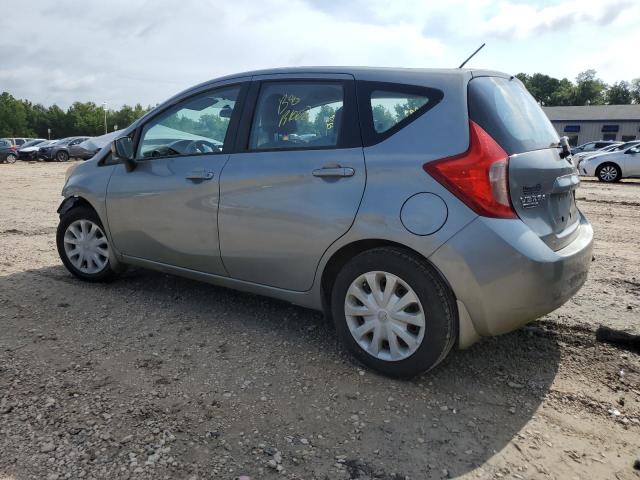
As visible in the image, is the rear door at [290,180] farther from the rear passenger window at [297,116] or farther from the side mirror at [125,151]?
the side mirror at [125,151]

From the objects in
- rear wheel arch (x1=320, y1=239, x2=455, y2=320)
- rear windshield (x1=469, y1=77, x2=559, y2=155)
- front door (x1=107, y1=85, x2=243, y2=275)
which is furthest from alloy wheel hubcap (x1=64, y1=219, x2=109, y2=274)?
rear windshield (x1=469, y1=77, x2=559, y2=155)

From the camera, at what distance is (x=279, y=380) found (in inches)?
121

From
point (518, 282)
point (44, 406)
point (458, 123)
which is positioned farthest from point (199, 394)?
point (458, 123)

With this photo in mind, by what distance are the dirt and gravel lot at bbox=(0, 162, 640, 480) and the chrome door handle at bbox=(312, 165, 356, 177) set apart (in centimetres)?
117

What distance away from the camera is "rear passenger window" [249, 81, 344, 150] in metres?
3.26

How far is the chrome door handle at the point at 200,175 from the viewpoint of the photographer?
3.71m

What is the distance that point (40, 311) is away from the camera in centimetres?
412

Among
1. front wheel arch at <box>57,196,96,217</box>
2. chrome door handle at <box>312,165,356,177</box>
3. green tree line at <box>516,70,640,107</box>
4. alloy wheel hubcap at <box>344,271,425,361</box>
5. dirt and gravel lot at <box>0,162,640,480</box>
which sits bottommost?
dirt and gravel lot at <box>0,162,640,480</box>

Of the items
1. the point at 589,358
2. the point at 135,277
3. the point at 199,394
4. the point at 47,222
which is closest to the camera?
the point at 199,394

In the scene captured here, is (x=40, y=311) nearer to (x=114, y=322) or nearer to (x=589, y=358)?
(x=114, y=322)

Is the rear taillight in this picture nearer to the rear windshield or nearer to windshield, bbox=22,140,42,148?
the rear windshield

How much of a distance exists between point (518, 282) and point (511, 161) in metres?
0.63

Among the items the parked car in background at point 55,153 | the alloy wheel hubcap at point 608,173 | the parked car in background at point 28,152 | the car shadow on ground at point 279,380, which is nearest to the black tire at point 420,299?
the car shadow on ground at point 279,380

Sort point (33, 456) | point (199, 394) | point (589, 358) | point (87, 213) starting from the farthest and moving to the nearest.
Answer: point (87, 213), point (589, 358), point (199, 394), point (33, 456)
